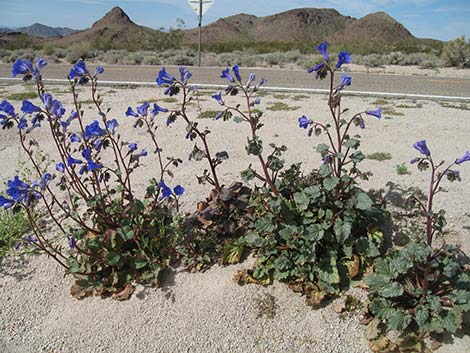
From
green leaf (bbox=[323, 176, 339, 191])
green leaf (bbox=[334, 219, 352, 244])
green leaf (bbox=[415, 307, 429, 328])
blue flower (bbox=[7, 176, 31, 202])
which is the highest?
green leaf (bbox=[323, 176, 339, 191])

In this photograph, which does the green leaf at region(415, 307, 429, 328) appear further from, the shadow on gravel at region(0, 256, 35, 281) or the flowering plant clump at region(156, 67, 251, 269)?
the shadow on gravel at region(0, 256, 35, 281)

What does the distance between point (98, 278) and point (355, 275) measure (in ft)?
6.44

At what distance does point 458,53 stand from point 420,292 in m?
16.6

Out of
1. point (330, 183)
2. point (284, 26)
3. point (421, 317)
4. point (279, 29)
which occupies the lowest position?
point (421, 317)

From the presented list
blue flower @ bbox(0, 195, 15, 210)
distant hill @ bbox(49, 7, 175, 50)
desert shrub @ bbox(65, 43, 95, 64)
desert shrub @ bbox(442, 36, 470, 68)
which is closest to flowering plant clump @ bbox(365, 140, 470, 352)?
blue flower @ bbox(0, 195, 15, 210)

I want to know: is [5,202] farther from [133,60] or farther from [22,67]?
[133,60]

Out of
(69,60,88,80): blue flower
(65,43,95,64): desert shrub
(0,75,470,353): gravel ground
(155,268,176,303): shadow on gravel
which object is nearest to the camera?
(0,75,470,353): gravel ground

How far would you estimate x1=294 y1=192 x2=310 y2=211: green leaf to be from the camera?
2773 mm


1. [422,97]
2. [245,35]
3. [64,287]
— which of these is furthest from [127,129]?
[245,35]

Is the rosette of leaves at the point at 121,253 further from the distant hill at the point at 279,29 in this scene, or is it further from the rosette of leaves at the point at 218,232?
the distant hill at the point at 279,29

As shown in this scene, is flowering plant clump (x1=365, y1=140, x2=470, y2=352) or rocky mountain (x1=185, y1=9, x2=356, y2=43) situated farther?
rocky mountain (x1=185, y1=9, x2=356, y2=43)

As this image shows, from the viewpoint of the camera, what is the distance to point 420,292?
2465 millimetres

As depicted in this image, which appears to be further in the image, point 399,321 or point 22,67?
point 22,67

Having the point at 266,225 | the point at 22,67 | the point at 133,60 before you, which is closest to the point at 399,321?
the point at 266,225
